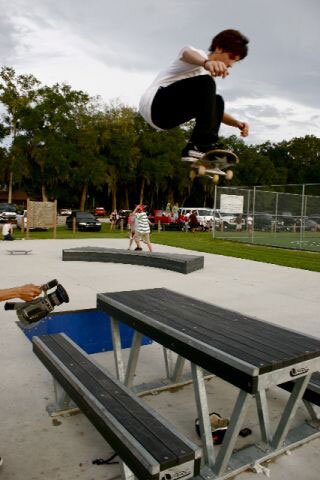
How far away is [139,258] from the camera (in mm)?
12766

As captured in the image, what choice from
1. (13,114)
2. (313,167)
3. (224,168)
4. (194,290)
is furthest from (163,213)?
(313,167)

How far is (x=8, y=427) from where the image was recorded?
134 inches

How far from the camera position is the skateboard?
154 inches

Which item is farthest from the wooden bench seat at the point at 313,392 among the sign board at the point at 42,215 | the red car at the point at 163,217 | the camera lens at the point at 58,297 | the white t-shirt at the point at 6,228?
the red car at the point at 163,217

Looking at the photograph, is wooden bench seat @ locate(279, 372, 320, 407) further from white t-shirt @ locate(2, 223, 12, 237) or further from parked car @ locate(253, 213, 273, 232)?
parked car @ locate(253, 213, 273, 232)

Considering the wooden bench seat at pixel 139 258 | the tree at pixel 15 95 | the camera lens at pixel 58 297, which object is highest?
the tree at pixel 15 95

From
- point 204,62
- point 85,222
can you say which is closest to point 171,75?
point 204,62

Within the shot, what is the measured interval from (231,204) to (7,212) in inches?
848

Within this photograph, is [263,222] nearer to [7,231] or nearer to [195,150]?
[7,231]

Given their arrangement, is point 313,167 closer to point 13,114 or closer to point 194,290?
point 13,114

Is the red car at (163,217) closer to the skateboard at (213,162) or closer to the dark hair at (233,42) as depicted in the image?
the skateboard at (213,162)

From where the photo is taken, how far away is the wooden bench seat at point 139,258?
11.7m

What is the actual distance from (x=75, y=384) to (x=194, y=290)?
6221mm

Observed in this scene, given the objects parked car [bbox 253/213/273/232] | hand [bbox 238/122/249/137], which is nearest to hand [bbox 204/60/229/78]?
hand [bbox 238/122/249/137]
